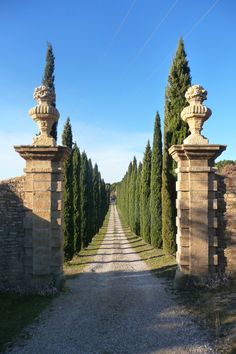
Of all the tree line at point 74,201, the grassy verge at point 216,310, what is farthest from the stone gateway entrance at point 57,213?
the tree line at point 74,201

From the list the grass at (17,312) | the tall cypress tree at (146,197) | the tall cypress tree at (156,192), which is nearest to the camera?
the grass at (17,312)

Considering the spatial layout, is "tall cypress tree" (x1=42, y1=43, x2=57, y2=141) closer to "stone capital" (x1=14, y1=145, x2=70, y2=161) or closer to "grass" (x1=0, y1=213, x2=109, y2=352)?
"stone capital" (x1=14, y1=145, x2=70, y2=161)

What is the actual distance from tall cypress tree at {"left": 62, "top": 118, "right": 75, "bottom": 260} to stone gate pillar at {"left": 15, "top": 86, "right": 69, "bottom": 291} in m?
6.98

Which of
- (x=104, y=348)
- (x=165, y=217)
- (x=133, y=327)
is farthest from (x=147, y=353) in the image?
(x=165, y=217)

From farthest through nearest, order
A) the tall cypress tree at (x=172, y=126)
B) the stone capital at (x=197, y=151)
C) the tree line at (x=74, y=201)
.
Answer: the tree line at (x=74, y=201) → the tall cypress tree at (x=172, y=126) → the stone capital at (x=197, y=151)

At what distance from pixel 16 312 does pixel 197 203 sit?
4.63 meters

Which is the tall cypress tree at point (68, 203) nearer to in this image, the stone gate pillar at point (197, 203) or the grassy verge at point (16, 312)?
the grassy verge at point (16, 312)

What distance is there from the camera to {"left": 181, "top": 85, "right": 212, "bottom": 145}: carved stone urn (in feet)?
29.5

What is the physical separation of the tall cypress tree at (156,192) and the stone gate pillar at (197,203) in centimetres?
994

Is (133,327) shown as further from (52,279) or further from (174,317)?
(52,279)

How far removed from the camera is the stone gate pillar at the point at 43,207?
877cm

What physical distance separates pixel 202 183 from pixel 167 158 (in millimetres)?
6836

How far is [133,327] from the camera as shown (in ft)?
20.7

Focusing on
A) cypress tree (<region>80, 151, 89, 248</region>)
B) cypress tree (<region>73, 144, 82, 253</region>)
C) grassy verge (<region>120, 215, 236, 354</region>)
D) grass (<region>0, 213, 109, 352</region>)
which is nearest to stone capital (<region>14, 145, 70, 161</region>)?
grass (<region>0, 213, 109, 352</region>)
